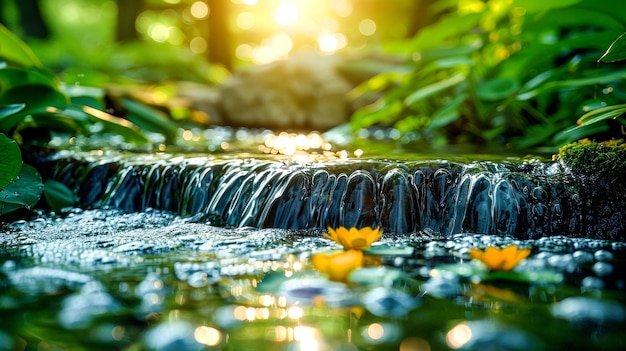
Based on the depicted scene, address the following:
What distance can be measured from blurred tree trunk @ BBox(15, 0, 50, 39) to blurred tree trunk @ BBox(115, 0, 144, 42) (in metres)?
1.62

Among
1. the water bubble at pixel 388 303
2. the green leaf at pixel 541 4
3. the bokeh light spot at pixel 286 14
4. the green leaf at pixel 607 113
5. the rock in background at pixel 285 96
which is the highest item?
the bokeh light spot at pixel 286 14

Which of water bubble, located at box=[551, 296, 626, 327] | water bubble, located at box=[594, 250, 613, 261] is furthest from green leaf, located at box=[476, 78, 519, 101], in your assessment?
water bubble, located at box=[551, 296, 626, 327]

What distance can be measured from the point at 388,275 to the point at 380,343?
1.26 ft

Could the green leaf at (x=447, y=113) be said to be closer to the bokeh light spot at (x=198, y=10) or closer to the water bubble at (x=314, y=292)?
the water bubble at (x=314, y=292)

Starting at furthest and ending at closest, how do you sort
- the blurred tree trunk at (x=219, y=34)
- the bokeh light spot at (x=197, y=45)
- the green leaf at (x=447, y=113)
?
the bokeh light spot at (x=197, y=45)
the blurred tree trunk at (x=219, y=34)
the green leaf at (x=447, y=113)

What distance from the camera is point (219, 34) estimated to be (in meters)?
12.3

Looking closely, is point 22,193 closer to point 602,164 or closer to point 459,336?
point 459,336

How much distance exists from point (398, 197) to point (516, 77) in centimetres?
173

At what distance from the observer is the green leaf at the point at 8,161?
→ 2.36 meters

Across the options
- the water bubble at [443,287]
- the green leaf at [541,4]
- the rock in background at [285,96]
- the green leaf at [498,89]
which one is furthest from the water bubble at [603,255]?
the rock in background at [285,96]

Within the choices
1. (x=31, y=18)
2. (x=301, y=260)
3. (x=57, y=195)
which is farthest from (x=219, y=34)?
(x=301, y=260)

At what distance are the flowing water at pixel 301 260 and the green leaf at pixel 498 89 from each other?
113 cm

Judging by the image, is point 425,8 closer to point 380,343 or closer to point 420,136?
point 420,136

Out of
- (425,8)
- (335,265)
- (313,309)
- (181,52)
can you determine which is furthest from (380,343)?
(181,52)
